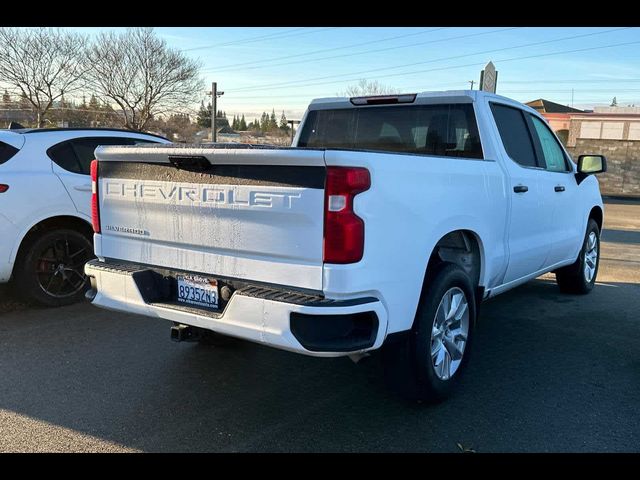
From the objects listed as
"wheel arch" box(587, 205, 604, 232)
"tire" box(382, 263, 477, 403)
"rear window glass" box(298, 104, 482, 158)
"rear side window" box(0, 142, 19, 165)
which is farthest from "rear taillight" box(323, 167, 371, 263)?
"wheel arch" box(587, 205, 604, 232)

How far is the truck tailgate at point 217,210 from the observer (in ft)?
9.52

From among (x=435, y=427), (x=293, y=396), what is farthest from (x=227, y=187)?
(x=435, y=427)

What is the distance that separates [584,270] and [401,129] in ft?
10.6

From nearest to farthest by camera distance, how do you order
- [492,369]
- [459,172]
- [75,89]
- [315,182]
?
[315,182], [459,172], [492,369], [75,89]

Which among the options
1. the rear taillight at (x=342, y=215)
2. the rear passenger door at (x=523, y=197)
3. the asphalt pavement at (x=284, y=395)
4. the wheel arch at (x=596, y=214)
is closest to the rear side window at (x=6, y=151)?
the asphalt pavement at (x=284, y=395)

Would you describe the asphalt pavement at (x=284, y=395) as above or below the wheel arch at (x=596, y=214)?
below

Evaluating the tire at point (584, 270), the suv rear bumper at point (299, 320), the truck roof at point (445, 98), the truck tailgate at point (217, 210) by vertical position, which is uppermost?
the truck roof at point (445, 98)

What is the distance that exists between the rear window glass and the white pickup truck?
0.04 feet

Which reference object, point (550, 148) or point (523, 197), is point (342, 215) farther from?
point (550, 148)

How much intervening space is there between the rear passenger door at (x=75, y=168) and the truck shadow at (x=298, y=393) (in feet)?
4.04

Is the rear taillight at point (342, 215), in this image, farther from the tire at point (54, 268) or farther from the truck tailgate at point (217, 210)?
the tire at point (54, 268)
